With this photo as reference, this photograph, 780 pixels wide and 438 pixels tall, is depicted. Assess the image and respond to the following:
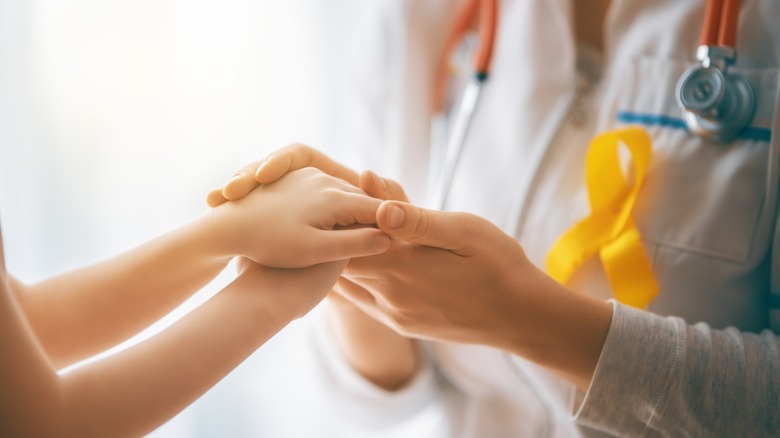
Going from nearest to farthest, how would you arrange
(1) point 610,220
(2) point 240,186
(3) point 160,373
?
(3) point 160,373
(2) point 240,186
(1) point 610,220

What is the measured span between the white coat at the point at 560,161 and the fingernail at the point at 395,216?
0.24 meters

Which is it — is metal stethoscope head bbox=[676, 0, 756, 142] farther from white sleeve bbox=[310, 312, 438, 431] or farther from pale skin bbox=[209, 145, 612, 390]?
white sleeve bbox=[310, 312, 438, 431]

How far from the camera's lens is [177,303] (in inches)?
21.4

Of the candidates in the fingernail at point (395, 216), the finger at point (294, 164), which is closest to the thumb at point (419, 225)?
the fingernail at point (395, 216)

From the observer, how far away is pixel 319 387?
799 millimetres

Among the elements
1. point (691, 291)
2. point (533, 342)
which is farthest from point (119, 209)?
point (691, 291)

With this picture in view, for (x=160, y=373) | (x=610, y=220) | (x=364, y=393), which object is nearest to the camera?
(x=160, y=373)

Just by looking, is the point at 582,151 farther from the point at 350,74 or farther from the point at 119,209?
the point at 119,209

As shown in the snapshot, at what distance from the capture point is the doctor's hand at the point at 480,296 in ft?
1.72

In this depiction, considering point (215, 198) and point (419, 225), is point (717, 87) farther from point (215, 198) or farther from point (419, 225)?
point (215, 198)

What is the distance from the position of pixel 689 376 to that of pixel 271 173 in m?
0.41

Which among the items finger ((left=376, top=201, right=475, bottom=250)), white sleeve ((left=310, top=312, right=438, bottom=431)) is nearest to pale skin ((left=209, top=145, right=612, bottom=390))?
finger ((left=376, top=201, right=475, bottom=250))

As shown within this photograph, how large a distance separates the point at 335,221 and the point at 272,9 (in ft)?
1.62

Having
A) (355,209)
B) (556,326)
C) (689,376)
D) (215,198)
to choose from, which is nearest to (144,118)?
(215,198)
